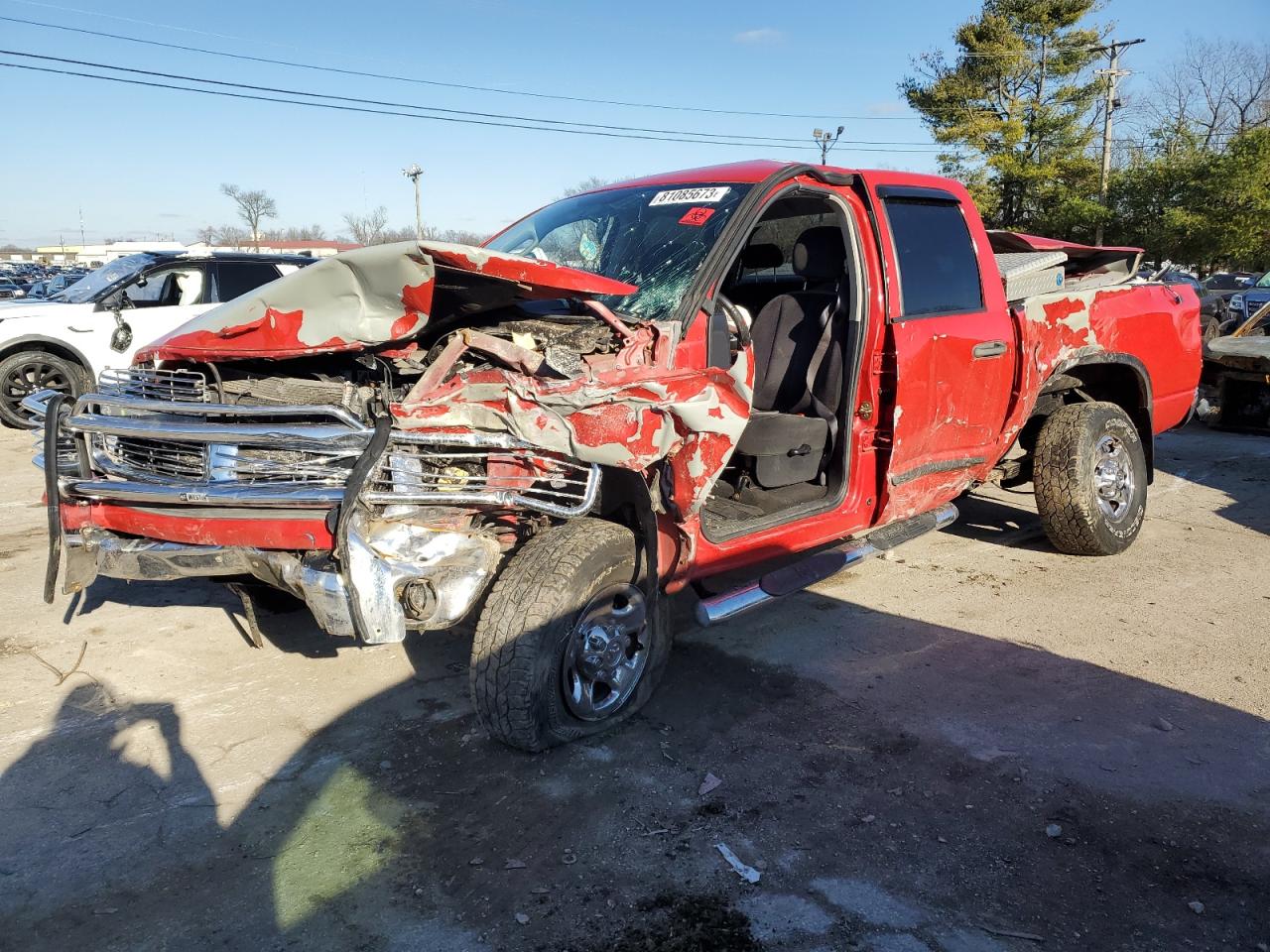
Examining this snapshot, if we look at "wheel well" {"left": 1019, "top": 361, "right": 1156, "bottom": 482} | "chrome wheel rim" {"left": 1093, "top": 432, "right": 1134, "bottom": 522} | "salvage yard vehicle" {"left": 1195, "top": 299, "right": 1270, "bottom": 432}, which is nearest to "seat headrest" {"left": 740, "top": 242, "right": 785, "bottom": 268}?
"wheel well" {"left": 1019, "top": 361, "right": 1156, "bottom": 482}

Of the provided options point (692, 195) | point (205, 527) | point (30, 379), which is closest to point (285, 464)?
point (205, 527)

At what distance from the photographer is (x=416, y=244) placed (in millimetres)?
3035

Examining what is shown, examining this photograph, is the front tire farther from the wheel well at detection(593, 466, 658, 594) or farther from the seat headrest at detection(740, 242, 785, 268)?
the wheel well at detection(593, 466, 658, 594)

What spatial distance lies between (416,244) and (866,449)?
2.29 meters

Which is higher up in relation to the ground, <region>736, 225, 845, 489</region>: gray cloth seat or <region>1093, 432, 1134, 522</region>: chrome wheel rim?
<region>736, 225, 845, 489</region>: gray cloth seat

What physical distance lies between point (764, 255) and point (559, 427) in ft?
7.92

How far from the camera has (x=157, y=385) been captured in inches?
137

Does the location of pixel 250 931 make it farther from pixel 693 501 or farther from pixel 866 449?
pixel 866 449

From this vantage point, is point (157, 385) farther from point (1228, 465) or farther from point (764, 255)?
point (1228, 465)

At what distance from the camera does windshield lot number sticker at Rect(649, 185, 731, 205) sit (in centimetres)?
397

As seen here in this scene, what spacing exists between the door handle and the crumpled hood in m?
2.08

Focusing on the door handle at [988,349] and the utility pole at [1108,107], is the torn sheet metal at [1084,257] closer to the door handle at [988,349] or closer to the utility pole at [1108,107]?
the door handle at [988,349]

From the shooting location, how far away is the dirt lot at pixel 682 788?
8.14ft

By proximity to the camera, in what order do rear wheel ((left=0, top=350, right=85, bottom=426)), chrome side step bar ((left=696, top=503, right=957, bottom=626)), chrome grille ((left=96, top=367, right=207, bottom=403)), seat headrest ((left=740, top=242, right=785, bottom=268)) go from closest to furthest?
chrome grille ((left=96, top=367, right=207, bottom=403))
chrome side step bar ((left=696, top=503, right=957, bottom=626))
seat headrest ((left=740, top=242, right=785, bottom=268))
rear wheel ((left=0, top=350, right=85, bottom=426))
